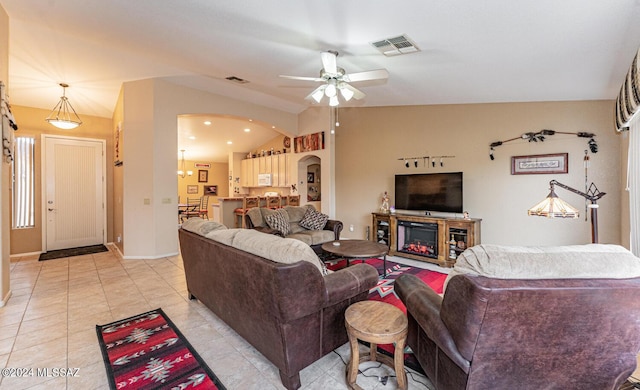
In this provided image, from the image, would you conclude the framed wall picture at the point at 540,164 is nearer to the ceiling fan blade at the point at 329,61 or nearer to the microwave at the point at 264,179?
the ceiling fan blade at the point at 329,61

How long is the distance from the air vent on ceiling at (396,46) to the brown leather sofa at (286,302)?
7.76 feet

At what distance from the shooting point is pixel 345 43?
3.03 m

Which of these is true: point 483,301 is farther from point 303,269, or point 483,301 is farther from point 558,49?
point 558,49

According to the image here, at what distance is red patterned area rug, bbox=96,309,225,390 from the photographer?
184cm

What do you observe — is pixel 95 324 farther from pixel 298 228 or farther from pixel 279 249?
pixel 298 228

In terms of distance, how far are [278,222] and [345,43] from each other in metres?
3.07

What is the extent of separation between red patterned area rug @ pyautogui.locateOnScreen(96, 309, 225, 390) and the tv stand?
393 centimetres

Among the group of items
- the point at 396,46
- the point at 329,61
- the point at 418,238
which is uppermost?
the point at 396,46

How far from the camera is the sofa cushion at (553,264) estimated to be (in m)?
1.21

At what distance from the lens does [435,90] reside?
427 cm

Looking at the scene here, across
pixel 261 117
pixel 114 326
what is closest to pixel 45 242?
pixel 114 326

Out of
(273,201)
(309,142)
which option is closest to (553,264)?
(309,142)

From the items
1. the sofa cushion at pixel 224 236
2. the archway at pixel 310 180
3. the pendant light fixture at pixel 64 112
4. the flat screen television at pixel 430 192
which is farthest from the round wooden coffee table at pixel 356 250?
the pendant light fixture at pixel 64 112

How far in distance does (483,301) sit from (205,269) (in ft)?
7.67
